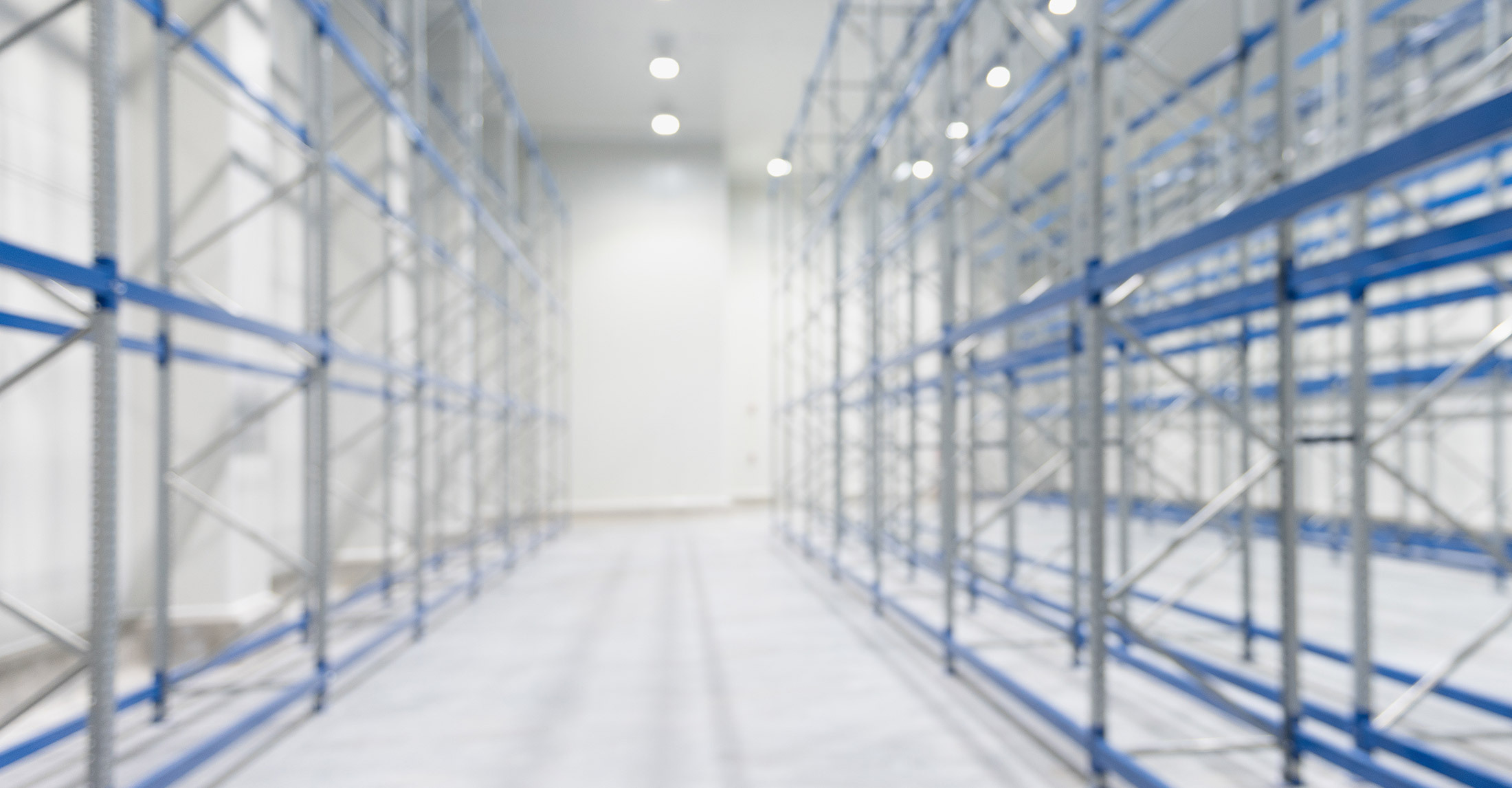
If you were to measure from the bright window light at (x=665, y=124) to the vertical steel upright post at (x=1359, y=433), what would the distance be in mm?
8496

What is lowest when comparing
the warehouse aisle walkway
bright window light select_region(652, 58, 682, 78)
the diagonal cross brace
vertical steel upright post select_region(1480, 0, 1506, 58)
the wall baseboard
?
the wall baseboard

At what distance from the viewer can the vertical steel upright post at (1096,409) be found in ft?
7.07

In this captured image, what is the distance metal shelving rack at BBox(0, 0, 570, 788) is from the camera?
1.80 metres

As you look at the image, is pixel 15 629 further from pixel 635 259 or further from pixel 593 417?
pixel 635 259

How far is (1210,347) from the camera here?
3750 millimetres

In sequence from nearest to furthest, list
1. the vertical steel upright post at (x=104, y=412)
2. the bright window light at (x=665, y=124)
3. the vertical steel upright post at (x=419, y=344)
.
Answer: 1. the vertical steel upright post at (x=104, y=412)
2. the vertical steel upright post at (x=419, y=344)
3. the bright window light at (x=665, y=124)

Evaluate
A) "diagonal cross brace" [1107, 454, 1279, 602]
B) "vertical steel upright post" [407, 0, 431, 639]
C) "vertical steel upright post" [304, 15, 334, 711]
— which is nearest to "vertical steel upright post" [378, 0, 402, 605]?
"vertical steel upright post" [407, 0, 431, 639]

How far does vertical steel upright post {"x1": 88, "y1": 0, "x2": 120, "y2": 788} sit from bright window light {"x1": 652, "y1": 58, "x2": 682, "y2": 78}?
7.27m

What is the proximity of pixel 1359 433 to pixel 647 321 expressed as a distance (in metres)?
8.99

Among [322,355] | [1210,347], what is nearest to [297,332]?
[322,355]

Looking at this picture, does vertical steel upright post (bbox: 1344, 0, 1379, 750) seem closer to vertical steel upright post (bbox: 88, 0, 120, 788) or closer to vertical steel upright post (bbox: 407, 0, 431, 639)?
vertical steel upright post (bbox: 88, 0, 120, 788)

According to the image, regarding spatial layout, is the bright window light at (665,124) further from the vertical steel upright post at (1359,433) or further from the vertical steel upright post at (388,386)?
the vertical steel upright post at (1359,433)

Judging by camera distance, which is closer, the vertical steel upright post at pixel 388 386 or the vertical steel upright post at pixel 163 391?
the vertical steel upright post at pixel 163 391

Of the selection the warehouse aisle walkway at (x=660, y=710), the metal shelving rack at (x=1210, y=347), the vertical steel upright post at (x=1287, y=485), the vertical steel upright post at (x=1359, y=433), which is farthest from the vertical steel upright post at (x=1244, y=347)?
the warehouse aisle walkway at (x=660, y=710)
